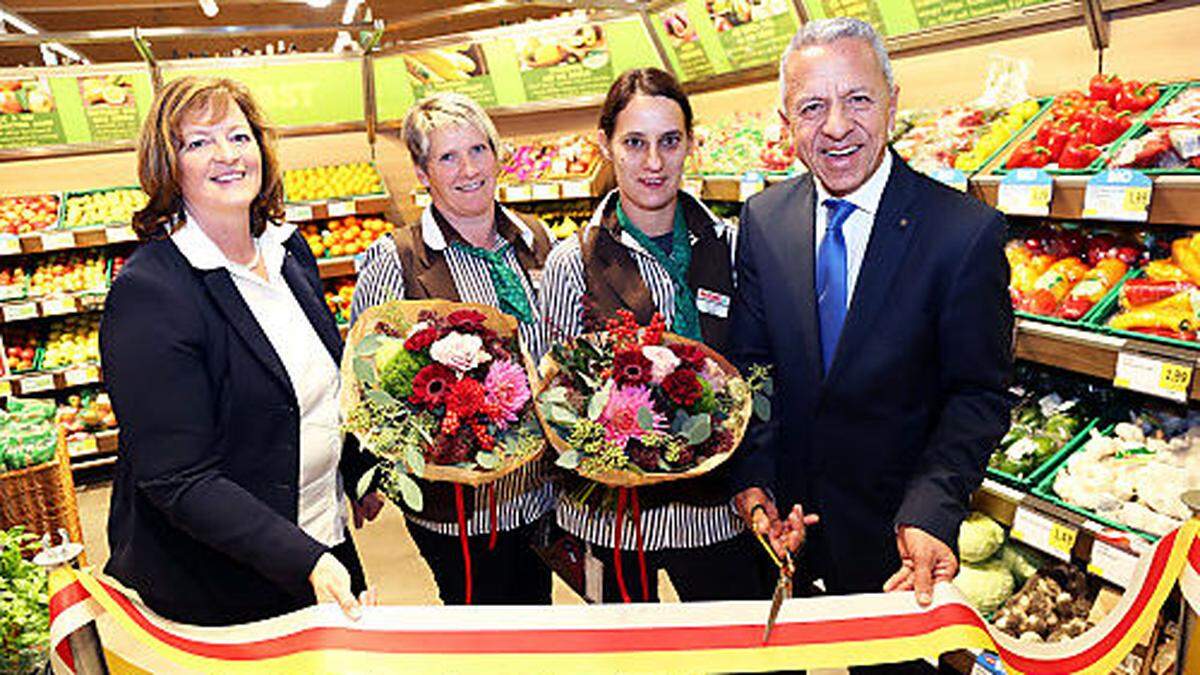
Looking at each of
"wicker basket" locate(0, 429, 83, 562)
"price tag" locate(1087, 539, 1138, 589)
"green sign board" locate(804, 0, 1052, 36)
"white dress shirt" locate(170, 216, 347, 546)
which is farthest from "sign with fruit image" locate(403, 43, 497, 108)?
"price tag" locate(1087, 539, 1138, 589)

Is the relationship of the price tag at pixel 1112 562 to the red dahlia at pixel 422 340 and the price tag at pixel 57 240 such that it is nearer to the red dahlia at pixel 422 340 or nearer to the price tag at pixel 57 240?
the red dahlia at pixel 422 340

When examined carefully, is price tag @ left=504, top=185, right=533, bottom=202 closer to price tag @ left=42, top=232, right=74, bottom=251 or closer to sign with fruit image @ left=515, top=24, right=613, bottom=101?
sign with fruit image @ left=515, top=24, right=613, bottom=101

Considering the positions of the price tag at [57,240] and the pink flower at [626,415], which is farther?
the price tag at [57,240]

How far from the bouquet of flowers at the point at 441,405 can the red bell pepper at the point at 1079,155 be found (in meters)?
1.80

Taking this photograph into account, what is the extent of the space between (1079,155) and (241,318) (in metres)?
2.33

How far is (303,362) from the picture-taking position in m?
1.73

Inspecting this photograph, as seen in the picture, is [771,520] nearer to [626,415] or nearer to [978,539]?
[626,415]

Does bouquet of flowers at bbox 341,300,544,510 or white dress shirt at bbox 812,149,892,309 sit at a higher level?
white dress shirt at bbox 812,149,892,309

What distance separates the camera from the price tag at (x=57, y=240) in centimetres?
502

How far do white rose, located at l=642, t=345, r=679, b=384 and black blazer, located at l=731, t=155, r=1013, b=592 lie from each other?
29 cm

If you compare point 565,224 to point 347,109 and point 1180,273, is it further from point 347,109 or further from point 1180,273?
point 1180,273

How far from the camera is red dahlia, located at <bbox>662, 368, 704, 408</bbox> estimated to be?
5.10 feet

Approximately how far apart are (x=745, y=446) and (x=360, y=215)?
4885 mm

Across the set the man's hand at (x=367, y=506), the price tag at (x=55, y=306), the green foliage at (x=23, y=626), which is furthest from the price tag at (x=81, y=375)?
the man's hand at (x=367, y=506)
